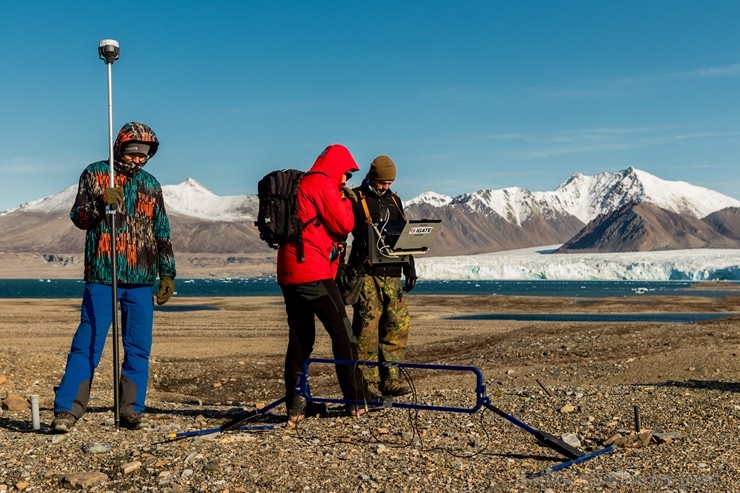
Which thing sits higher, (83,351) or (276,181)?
(276,181)

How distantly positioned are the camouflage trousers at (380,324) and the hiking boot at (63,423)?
2.64m

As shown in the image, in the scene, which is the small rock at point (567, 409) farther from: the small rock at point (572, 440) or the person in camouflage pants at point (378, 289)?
the person in camouflage pants at point (378, 289)

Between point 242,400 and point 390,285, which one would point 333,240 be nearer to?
point 390,285

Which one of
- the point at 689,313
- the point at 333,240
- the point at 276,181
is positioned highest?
the point at 276,181

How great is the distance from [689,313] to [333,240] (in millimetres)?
46943

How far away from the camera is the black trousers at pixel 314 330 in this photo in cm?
715

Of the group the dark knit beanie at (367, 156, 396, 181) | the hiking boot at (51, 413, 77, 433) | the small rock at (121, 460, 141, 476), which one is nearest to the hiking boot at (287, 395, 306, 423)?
the small rock at (121, 460, 141, 476)

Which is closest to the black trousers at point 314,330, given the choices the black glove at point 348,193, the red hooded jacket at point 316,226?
the red hooded jacket at point 316,226

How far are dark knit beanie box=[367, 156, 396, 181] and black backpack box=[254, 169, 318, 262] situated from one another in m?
1.32

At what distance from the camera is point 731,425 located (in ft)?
24.4

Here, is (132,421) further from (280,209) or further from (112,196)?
(280,209)

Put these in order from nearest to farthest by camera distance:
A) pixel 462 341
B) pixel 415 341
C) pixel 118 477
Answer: pixel 118 477 → pixel 462 341 → pixel 415 341

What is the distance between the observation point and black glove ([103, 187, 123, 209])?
695 centimetres

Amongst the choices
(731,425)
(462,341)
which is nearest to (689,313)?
A: (462,341)
